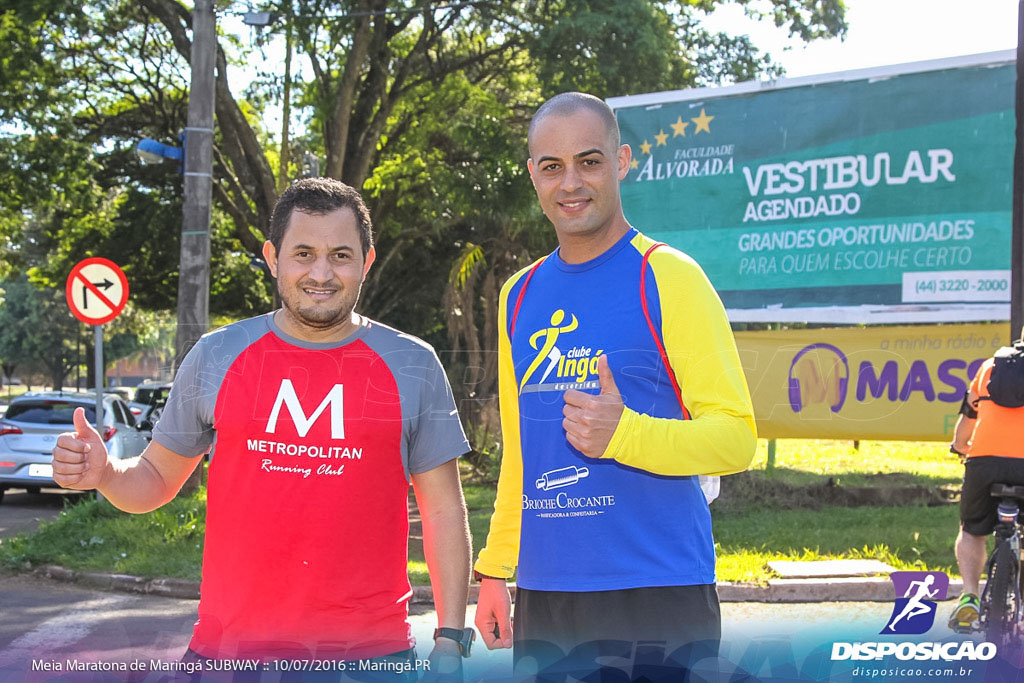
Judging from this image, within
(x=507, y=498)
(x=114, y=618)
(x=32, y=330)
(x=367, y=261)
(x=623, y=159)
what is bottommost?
(x=114, y=618)

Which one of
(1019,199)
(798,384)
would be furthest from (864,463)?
(1019,199)

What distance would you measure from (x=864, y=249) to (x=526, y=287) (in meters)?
9.03

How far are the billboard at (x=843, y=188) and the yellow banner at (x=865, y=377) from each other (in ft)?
1.01

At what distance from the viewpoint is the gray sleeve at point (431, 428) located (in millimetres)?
3061

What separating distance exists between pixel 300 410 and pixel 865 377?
32.0ft

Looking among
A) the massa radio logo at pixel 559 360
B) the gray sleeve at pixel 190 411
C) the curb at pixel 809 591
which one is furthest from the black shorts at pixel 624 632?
the curb at pixel 809 591

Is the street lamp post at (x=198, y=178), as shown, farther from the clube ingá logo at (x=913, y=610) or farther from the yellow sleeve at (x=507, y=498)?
the yellow sleeve at (x=507, y=498)

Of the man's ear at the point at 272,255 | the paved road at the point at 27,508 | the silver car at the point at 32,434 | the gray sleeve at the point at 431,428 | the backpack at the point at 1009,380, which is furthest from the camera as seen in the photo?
the silver car at the point at 32,434

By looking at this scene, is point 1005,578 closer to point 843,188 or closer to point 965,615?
point 965,615

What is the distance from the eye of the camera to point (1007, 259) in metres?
10.9

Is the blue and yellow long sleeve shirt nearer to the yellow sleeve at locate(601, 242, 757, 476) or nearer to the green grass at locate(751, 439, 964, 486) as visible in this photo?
the yellow sleeve at locate(601, 242, 757, 476)

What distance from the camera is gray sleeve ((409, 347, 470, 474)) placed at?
10.0 feet

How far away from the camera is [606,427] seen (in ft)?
8.64

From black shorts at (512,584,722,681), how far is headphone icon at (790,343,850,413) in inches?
363
